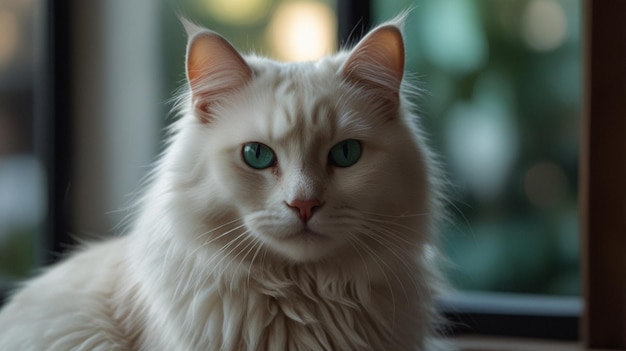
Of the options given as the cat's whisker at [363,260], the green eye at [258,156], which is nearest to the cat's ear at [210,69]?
the green eye at [258,156]

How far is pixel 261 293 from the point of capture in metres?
1.29

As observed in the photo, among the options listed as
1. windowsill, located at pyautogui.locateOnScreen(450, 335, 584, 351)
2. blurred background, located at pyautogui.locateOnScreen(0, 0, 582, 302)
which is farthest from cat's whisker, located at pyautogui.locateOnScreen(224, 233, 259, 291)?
windowsill, located at pyautogui.locateOnScreen(450, 335, 584, 351)

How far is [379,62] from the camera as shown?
1337mm

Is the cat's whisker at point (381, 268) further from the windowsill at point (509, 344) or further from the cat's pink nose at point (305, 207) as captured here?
the windowsill at point (509, 344)

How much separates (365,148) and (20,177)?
179cm

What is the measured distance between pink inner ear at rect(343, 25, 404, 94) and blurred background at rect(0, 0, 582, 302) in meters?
0.53

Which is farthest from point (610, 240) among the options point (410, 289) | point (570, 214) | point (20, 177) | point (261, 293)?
point (20, 177)

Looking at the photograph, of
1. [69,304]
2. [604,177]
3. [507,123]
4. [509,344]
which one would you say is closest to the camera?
[69,304]

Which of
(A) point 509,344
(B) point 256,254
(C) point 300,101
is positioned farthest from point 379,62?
(A) point 509,344

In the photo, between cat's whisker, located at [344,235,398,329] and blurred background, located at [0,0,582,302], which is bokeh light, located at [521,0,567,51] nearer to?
blurred background, located at [0,0,582,302]

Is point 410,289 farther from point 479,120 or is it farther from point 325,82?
point 479,120

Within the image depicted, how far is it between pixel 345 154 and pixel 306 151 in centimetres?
9

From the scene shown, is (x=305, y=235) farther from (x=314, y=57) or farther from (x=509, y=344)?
(x=314, y=57)

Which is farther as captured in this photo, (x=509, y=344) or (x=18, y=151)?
(x=18, y=151)
